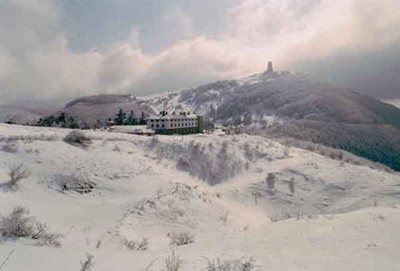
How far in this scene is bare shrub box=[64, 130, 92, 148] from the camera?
3391 centimetres

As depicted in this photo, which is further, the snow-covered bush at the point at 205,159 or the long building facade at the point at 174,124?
the long building facade at the point at 174,124

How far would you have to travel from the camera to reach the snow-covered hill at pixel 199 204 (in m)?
9.36

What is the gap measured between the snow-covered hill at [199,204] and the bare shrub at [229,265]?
0.24 m

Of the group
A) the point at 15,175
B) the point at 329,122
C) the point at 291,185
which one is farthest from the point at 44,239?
the point at 329,122

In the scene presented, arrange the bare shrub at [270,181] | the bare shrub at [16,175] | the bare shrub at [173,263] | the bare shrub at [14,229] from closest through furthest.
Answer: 1. the bare shrub at [173,263]
2. the bare shrub at [14,229]
3. the bare shrub at [16,175]
4. the bare shrub at [270,181]

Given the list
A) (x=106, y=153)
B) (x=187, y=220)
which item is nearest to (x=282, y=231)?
(x=187, y=220)

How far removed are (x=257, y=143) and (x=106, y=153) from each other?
1774 centimetres

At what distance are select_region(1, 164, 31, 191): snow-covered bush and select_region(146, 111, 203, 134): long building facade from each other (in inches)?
1393

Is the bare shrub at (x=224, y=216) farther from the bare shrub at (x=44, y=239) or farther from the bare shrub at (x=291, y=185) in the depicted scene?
the bare shrub at (x=44, y=239)

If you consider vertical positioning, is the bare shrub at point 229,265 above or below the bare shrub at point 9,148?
below

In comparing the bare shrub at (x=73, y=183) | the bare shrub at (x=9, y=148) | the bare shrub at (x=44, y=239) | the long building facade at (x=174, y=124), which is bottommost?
the bare shrub at (x=73, y=183)

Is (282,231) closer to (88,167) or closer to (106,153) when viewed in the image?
(88,167)

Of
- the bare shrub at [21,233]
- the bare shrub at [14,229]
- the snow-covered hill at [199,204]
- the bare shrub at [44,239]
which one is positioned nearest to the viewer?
the snow-covered hill at [199,204]

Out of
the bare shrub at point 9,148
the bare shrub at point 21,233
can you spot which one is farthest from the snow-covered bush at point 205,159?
the bare shrub at point 21,233
